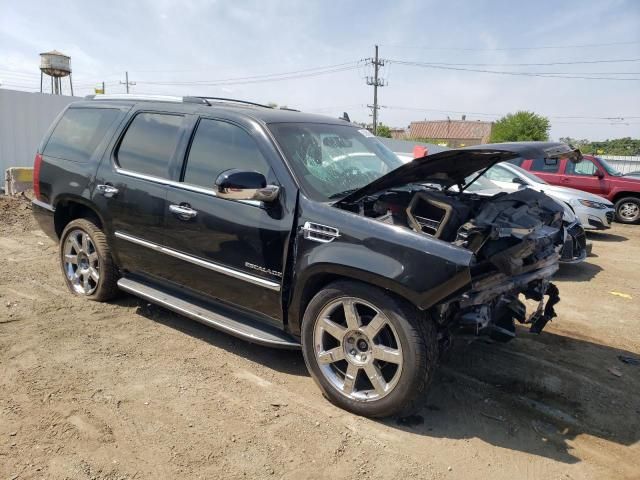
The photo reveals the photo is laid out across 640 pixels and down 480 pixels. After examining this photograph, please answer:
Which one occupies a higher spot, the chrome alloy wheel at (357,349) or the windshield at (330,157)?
the windshield at (330,157)

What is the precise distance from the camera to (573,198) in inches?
389

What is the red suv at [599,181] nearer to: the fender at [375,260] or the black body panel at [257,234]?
the black body panel at [257,234]

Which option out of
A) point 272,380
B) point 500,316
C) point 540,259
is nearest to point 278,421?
point 272,380

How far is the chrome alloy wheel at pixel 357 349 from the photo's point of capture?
10.1 ft

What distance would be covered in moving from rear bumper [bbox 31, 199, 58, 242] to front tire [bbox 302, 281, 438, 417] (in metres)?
3.13

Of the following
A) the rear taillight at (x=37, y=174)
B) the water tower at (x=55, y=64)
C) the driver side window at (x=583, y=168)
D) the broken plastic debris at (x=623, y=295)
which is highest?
the water tower at (x=55, y=64)

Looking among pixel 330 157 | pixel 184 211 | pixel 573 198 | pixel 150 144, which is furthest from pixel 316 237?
pixel 573 198

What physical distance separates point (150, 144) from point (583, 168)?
11.5 meters

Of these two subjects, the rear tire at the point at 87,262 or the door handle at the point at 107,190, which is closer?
the door handle at the point at 107,190

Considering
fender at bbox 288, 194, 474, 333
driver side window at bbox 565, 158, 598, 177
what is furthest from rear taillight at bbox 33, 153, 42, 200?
driver side window at bbox 565, 158, 598, 177

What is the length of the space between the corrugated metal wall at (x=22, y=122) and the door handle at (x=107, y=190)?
1026 cm

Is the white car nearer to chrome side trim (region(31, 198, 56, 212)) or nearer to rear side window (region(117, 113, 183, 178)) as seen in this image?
rear side window (region(117, 113, 183, 178))

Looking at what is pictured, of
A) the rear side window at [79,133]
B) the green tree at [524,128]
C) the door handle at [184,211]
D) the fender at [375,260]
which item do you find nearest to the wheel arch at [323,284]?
the fender at [375,260]

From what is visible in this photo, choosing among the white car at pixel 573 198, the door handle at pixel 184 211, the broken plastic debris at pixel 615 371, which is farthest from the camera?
the white car at pixel 573 198
